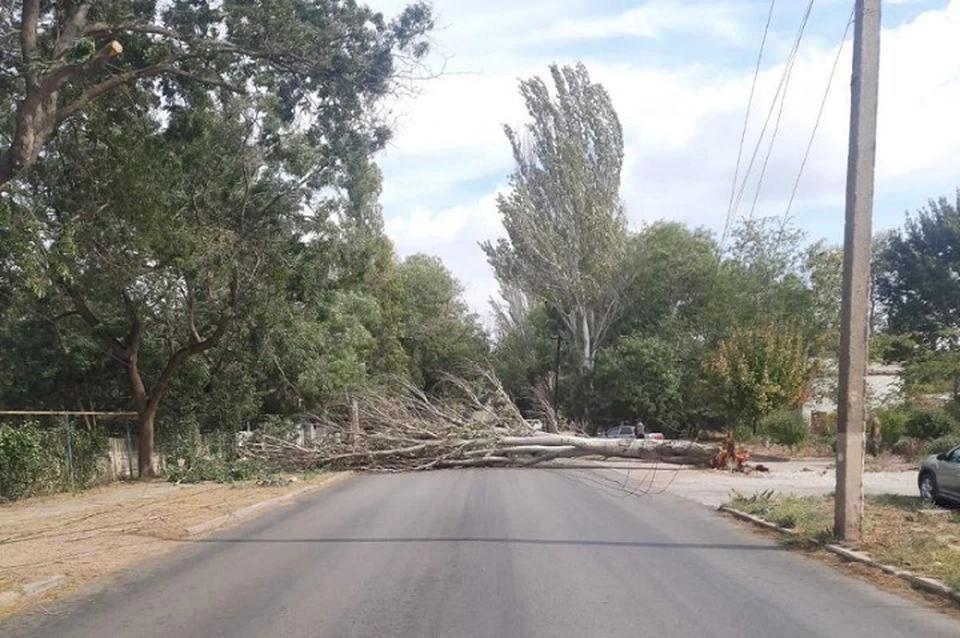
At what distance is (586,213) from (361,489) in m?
33.3

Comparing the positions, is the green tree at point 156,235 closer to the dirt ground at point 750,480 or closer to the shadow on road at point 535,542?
the shadow on road at point 535,542

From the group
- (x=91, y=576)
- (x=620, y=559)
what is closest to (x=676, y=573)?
(x=620, y=559)

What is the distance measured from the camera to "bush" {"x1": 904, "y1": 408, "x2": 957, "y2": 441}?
35.0 m

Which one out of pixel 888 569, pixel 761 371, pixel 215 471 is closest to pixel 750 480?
pixel 761 371

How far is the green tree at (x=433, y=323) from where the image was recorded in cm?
6962

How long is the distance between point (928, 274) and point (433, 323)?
32720mm

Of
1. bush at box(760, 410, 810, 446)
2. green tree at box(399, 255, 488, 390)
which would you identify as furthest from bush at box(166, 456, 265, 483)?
green tree at box(399, 255, 488, 390)

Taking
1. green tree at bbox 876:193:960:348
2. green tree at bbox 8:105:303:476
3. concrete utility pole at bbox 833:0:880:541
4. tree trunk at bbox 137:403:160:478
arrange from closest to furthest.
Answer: concrete utility pole at bbox 833:0:880:541 → green tree at bbox 8:105:303:476 → tree trunk at bbox 137:403:160:478 → green tree at bbox 876:193:960:348

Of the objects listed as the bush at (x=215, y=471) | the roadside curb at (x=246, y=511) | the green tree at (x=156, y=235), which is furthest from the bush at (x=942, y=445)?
the green tree at (x=156, y=235)

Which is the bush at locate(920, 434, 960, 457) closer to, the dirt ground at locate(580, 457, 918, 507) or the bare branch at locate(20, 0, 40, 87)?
the dirt ground at locate(580, 457, 918, 507)

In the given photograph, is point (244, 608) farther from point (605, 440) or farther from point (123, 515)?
point (605, 440)

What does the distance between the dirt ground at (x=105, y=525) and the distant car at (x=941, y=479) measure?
1255 centimetres

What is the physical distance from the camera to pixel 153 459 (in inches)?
1204

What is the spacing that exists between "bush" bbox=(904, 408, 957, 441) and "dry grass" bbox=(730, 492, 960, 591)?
17092 millimetres
